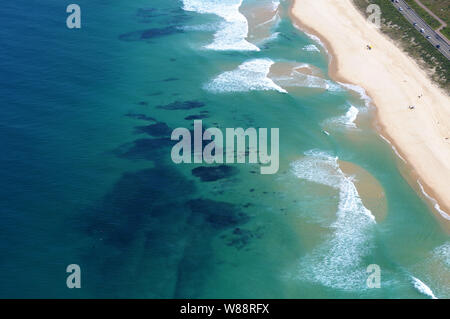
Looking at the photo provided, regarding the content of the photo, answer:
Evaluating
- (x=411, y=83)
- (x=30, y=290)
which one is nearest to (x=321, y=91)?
(x=411, y=83)

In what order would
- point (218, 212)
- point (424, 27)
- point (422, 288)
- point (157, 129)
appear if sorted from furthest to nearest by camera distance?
point (424, 27), point (157, 129), point (218, 212), point (422, 288)

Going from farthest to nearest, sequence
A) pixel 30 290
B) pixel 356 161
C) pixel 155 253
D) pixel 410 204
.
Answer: pixel 356 161, pixel 410 204, pixel 155 253, pixel 30 290

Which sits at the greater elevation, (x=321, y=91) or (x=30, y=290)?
(x=321, y=91)

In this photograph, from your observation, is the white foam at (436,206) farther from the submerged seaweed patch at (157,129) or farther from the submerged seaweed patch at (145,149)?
the submerged seaweed patch at (157,129)

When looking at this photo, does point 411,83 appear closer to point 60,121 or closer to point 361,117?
point 361,117

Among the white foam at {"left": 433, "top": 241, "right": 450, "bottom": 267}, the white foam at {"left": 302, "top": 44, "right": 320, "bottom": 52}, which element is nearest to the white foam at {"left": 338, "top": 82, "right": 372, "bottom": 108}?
the white foam at {"left": 302, "top": 44, "right": 320, "bottom": 52}

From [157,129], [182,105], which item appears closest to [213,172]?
[157,129]

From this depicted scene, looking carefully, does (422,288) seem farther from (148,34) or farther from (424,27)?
(148,34)
